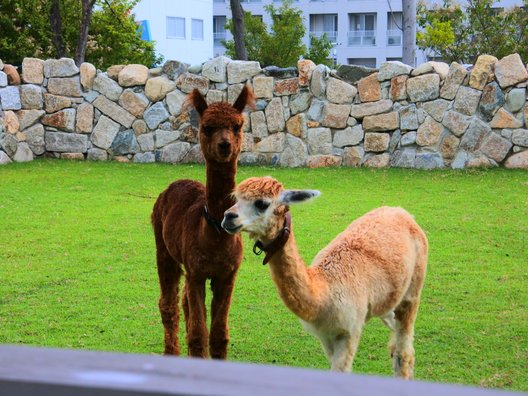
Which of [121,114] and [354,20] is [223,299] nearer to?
[121,114]

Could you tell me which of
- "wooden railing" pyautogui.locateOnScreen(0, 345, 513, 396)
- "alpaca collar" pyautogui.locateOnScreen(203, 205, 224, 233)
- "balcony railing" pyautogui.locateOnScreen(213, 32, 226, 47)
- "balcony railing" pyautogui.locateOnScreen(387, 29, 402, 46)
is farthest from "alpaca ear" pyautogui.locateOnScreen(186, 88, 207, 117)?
"balcony railing" pyautogui.locateOnScreen(213, 32, 226, 47)

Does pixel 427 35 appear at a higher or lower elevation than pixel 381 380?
higher

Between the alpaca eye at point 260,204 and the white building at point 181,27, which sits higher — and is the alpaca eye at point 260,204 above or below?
below

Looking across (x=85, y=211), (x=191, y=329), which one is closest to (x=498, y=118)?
(x=85, y=211)

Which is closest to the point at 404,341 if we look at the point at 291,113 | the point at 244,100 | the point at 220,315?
the point at 220,315

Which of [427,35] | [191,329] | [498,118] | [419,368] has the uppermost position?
[427,35]

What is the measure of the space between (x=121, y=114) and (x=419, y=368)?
9.93m

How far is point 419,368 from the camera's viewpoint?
4.85 m

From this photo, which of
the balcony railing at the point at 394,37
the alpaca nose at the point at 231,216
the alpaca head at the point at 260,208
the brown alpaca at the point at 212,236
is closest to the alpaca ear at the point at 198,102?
the brown alpaca at the point at 212,236

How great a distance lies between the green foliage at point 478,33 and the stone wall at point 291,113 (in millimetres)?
8231

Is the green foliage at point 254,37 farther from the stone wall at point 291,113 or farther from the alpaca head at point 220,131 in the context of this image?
the alpaca head at point 220,131

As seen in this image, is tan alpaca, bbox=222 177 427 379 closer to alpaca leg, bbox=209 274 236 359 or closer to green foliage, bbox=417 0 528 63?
alpaca leg, bbox=209 274 236 359

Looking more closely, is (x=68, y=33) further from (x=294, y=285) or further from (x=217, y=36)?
A: (x=217, y=36)

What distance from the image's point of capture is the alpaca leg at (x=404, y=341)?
14.5ft
